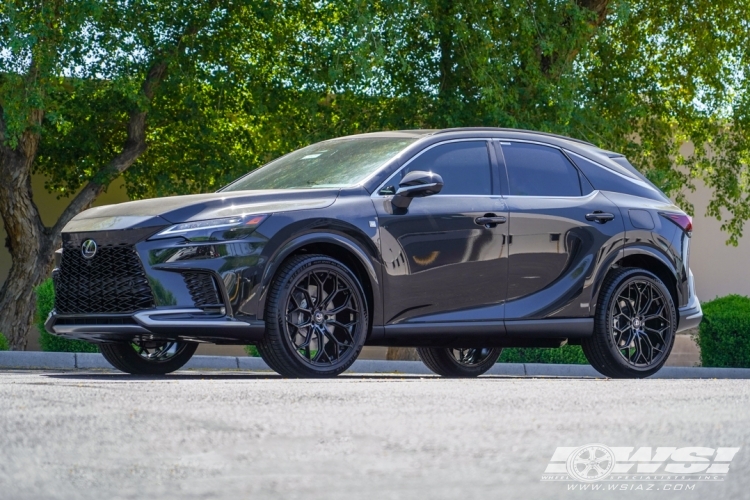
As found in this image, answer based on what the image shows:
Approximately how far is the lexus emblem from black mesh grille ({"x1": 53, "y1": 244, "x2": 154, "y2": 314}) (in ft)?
0.09

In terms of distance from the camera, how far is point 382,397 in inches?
241

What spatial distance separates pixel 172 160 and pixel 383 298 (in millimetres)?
13927

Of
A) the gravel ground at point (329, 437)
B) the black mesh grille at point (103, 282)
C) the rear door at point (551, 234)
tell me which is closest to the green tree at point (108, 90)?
the black mesh grille at point (103, 282)

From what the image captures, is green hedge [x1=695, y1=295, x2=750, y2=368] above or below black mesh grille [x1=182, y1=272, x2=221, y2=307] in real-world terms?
below

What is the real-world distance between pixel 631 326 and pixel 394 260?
7.52ft

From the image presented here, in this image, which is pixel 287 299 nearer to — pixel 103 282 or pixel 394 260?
pixel 394 260

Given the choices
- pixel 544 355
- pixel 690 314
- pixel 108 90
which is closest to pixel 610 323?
pixel 690 314

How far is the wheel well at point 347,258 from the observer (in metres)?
8.28

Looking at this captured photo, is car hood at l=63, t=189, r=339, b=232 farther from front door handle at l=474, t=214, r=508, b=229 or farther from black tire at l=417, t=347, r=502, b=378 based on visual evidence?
black tire at l=417, t=347, r=502, b=378

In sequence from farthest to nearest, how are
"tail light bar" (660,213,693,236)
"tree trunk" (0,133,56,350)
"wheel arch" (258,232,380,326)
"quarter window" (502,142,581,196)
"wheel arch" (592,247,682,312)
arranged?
1. "tree trunk" (0,133,56,350)
2. "tail light bar" (660,213,693,236)
3. "wheel arch" (592,247,682,312)
4. "quarter window" (502,142,581,196)
5. "wheel arch" (258,232,380,326)

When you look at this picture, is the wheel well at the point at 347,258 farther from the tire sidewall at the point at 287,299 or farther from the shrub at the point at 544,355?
the shrub at the point at 544,355

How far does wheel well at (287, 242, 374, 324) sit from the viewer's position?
8.28 meters

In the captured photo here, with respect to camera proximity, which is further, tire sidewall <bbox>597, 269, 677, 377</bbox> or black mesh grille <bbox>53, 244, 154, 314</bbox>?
tire sidewall <bbox>597, 269, 677, 377</bbox>

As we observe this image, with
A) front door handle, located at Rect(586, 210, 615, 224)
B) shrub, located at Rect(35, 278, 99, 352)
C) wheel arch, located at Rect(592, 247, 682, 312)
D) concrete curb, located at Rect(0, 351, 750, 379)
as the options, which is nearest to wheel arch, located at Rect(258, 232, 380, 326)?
front door handle, located at Rect(586, 210, 615, 224)
